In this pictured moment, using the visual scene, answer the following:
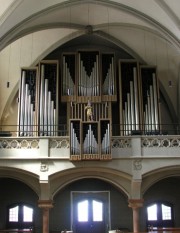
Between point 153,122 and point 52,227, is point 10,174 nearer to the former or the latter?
point 52,227

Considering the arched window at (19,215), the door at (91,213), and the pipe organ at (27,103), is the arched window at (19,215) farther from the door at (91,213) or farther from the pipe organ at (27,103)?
the pipe organ at (27,103)

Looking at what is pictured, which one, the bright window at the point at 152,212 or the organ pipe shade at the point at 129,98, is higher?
the organ pipe shade at the point at 129,98

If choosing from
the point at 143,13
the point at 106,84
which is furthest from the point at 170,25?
the point at 106,84

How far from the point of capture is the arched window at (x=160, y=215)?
19.3 m

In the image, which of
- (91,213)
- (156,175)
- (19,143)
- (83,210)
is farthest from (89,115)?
(91,213)

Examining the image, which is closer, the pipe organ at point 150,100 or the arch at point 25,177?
the arch at point 25,177

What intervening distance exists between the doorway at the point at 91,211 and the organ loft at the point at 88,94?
10.6ft

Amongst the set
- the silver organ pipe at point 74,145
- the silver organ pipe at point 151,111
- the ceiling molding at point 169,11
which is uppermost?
the ceiling molding at point 169,11

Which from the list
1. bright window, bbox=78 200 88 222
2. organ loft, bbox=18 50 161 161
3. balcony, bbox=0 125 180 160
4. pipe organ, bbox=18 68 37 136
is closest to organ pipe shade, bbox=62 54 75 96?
organ loft, bbox=18 50 161 161

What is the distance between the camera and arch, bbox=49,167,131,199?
52.6ft

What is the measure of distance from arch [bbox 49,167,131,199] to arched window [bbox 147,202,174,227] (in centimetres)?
360

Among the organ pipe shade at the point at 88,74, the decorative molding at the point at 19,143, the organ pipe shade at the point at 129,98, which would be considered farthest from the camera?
the organ pipe shade at the point at 88,74

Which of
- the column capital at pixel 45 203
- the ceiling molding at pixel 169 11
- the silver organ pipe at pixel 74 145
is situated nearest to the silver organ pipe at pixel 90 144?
the silver organ pipe at pixel 74 145

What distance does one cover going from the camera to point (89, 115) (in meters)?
16.4
